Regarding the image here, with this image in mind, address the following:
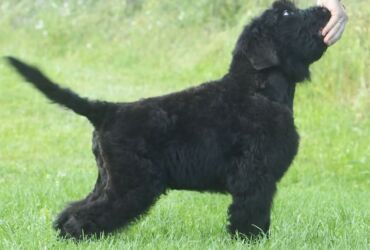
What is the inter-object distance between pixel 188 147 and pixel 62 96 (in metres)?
0.86

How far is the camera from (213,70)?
1369 cm

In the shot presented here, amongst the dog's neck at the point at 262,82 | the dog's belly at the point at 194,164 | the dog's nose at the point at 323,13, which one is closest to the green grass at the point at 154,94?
the dog's belly at the point at 194,164

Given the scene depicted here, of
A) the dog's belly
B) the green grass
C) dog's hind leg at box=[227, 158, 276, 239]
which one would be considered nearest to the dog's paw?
the green grass

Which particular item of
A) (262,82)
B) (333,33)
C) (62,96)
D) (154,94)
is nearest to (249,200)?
(262,82)

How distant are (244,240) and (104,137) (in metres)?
1.10

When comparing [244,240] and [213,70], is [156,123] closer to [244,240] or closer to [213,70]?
[244,240]

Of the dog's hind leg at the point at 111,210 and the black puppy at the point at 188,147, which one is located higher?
the black puppy at the point at 188,147

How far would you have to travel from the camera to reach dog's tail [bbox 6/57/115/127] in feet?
15.8

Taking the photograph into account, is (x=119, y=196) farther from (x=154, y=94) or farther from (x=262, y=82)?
(x=154, y=94)

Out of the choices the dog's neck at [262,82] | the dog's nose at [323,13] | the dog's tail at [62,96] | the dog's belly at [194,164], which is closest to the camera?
the dog's tail at [62,96]

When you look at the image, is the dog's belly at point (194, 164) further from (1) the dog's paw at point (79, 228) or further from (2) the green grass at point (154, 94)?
(1) the dog's paw at point (79, 228)

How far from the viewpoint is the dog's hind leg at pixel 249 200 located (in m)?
4.94

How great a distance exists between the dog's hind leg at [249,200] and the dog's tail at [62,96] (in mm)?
937

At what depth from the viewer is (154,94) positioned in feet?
42.2
